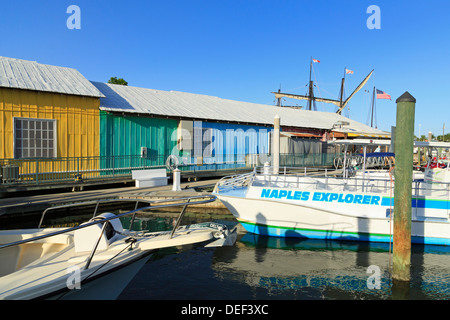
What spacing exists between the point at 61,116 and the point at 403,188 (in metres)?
15.6

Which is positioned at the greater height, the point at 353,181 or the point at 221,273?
the point at 353,181

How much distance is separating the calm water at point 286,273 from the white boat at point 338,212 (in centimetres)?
41

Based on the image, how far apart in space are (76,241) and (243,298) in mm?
3760

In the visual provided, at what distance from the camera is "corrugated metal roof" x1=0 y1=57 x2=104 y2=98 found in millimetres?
16469

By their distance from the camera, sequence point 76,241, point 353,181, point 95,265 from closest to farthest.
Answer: point 95,265
point 76,241
point 353,181

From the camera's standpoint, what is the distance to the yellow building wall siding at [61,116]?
1585cm

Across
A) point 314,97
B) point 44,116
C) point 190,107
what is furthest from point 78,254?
point 314,97

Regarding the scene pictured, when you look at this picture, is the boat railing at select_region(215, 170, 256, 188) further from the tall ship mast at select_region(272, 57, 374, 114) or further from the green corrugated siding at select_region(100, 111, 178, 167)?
the tall ship mast at select_region(272, 57, 374, 114)

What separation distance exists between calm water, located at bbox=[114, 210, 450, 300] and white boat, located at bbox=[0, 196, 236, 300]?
1171 millimetres

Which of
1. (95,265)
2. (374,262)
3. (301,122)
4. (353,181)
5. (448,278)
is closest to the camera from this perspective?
(95,265)

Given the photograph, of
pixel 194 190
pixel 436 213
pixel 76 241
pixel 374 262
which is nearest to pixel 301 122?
pixel 194 190
